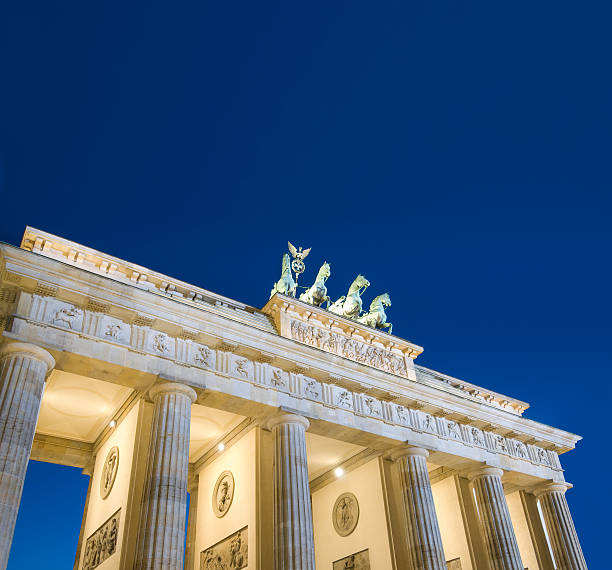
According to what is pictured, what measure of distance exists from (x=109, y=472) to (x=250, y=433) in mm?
4857

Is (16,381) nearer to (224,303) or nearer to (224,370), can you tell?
(224,370)

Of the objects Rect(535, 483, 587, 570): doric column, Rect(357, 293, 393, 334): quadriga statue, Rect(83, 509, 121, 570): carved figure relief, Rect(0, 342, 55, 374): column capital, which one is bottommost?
Rect(83, 509, 121, 570): carved figure relief

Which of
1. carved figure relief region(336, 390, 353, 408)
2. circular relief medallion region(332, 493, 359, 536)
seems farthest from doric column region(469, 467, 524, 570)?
carved figure relief region(336, 390, 353, 408)

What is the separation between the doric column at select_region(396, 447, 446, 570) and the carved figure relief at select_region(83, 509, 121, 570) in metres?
9.92

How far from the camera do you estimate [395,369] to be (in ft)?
82.4

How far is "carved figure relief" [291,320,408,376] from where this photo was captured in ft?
76.3

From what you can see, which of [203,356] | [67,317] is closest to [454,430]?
[203,356]

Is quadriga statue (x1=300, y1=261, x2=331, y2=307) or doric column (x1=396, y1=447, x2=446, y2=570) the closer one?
doric column (x1=396, y1=447, x2=446, y2=570)

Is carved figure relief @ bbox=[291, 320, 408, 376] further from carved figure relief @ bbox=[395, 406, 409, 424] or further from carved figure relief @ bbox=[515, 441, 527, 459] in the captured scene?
carved figure relief @ bbox=[515, 441, 527, 459]

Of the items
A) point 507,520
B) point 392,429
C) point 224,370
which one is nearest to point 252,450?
point 224,370

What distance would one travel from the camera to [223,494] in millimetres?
21828

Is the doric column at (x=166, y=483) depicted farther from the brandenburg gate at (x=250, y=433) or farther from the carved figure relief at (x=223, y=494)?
the carved figure relief at (x=223, y=494)

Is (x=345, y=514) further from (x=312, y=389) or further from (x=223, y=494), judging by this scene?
(x=312, y=389)

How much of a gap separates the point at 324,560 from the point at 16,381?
53.2ft
